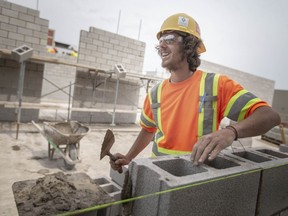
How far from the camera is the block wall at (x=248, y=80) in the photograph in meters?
13.3


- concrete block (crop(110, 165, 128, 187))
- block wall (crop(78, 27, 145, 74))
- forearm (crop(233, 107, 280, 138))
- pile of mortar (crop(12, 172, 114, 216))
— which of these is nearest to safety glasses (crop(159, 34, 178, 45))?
forearm (crop(233, 107, 280, 138))

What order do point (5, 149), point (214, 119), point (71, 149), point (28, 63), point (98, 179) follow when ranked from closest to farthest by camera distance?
point (98, 179), point (214, 119), point (71, 149), point (5, 149), point (28, 63)

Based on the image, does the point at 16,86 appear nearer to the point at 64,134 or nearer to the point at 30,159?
the point at 30,159

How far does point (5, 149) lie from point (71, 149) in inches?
68.4

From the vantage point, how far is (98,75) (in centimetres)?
970

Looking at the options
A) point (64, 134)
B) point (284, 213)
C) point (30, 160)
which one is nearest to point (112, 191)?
point (284, 213)

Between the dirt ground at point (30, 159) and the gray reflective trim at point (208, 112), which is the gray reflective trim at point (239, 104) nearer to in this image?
the gray reflective trim at point (208, 112)

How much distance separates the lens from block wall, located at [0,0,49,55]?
7579 mm

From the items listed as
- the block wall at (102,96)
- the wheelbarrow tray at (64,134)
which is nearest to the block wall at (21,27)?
the block wall at (102,96)

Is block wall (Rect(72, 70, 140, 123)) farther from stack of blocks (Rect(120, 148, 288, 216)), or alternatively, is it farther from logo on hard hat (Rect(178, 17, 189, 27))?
stack of blocks (Rect(120, 148, 288, 216))

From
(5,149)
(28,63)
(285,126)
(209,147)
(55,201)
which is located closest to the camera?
(55,201)

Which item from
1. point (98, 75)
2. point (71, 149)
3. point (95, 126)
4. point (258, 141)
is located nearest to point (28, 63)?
point (98, 75)

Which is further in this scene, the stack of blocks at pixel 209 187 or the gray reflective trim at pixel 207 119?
the gray reflective trim at pixel 207 119

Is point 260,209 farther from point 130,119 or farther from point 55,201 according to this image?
point 130,119
